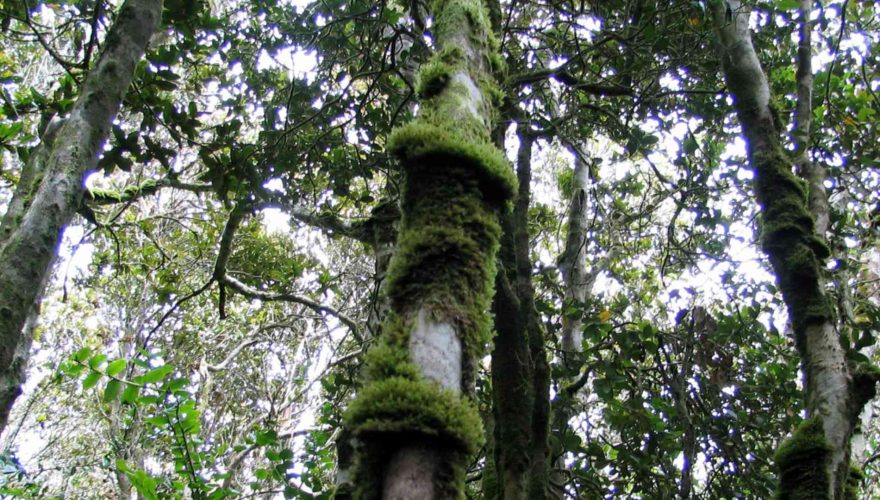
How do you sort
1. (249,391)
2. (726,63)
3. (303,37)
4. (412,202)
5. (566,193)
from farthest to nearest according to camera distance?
(249,391) → (566,193) → (303,37) → (726,63) → (412,202)

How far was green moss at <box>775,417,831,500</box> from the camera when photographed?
229cm

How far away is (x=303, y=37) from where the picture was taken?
215 inches

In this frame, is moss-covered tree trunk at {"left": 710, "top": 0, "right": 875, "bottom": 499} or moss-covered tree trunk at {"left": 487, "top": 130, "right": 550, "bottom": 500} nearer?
moss-covered tree trunk at {"left": 710, "top": 0, "right": 875, "bottom": 499}

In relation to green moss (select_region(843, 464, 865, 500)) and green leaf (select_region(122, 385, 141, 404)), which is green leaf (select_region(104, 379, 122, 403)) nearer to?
green leaf (select_region(122, 385, 141, 404))

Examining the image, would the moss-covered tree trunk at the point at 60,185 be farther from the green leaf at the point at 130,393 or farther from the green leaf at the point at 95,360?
the green leaf at the point at 130,393

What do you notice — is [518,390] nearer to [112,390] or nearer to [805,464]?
[805,464]

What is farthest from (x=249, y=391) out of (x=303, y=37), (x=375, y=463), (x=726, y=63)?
(x=375, y=463)

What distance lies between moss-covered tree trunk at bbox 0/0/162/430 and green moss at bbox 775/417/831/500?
2744 mm

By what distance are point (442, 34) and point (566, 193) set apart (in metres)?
5.62

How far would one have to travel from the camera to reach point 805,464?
2324 mm

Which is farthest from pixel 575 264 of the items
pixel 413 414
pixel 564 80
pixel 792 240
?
pixel 413 414

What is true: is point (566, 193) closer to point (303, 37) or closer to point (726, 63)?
point (303, 37)

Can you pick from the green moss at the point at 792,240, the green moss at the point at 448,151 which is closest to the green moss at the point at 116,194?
the green moss at the point at 448,151

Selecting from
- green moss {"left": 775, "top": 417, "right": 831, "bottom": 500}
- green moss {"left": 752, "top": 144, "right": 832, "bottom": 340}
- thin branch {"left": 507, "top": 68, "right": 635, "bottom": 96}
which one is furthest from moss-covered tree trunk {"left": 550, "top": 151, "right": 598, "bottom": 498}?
green moss {"left": 775, "top": 417, "right": 831, "bottom": 500}
